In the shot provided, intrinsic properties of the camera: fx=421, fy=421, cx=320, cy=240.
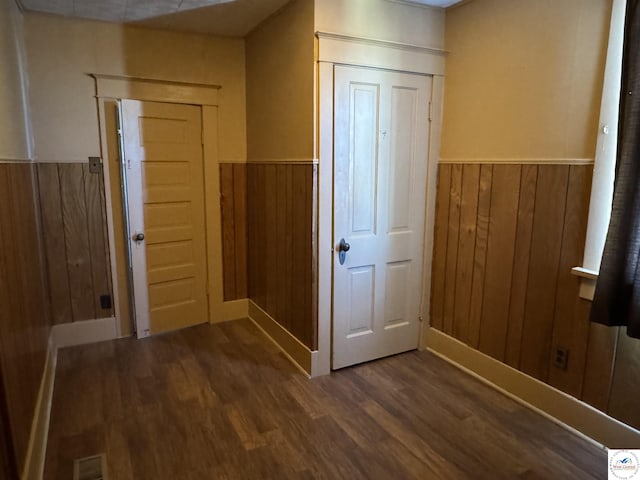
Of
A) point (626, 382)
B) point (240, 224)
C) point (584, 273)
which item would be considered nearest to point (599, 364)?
point (626, 382)

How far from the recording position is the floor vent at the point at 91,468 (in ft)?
6.39

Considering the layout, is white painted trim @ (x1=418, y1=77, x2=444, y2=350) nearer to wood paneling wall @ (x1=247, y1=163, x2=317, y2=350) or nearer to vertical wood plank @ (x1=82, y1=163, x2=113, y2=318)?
wood paneling wall @ (x1=247, y1=163, x2=317, y2=350)

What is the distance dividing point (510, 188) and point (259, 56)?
82.4 inches

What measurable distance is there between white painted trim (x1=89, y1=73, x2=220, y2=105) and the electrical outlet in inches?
119

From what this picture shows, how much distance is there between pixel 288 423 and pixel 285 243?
1.24 m

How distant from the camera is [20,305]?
202 cm

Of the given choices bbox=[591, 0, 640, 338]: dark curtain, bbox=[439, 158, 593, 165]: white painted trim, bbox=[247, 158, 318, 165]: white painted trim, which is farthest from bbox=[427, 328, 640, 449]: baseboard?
bbox=[247, 158, 318, 165]: white painted trim

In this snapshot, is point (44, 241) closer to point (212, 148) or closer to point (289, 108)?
point (212, 148)

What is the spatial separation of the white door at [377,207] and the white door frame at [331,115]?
0.05m

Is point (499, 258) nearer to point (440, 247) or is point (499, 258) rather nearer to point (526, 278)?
point (526, 278)

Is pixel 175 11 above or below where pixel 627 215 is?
above

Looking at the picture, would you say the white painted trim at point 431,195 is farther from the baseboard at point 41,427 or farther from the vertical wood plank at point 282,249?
the baseboard at point 41,427

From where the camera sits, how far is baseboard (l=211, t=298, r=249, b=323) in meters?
3.77

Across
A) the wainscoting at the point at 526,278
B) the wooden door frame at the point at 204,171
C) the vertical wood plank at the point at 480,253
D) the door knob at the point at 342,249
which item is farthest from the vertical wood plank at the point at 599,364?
the wooden door frame at the point at 204,171
